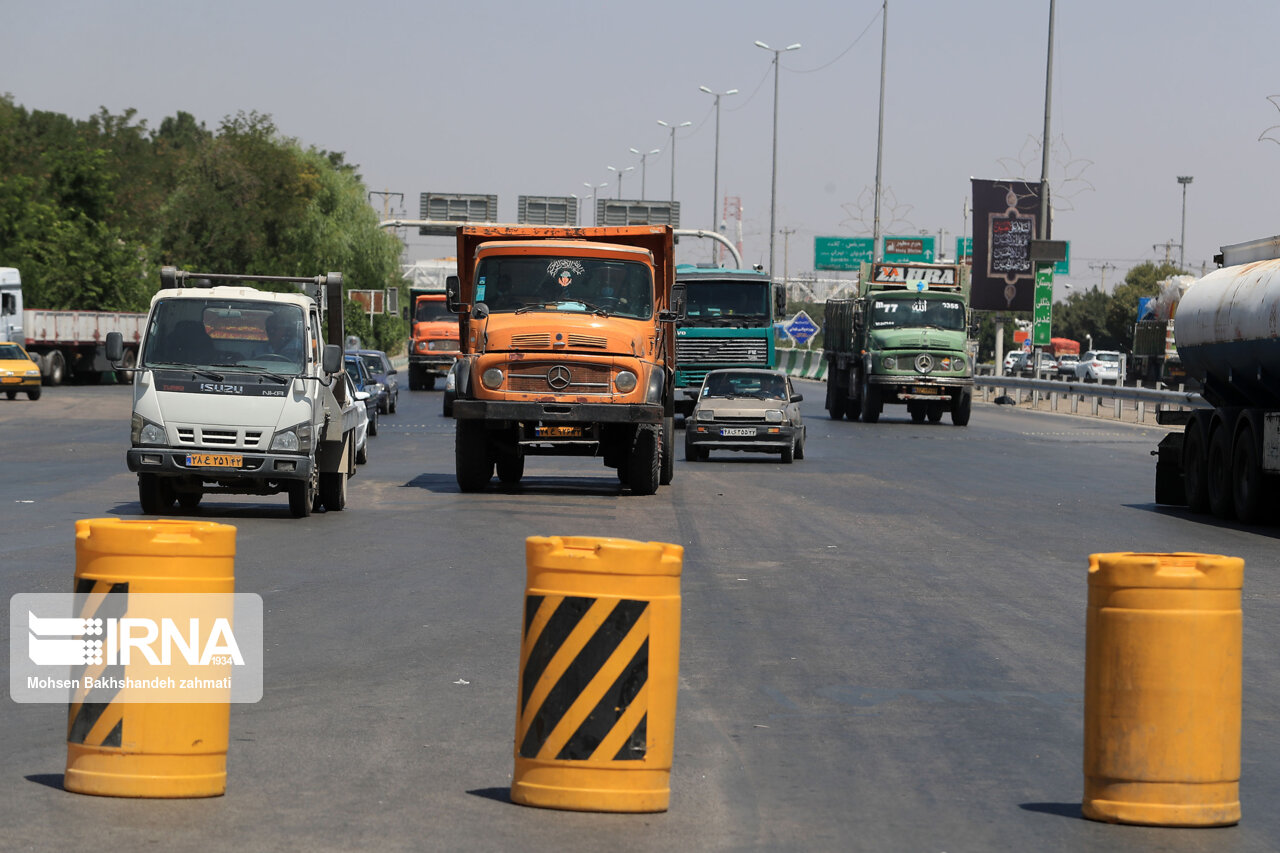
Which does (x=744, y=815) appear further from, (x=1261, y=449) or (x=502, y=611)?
(x=1261, y=449)

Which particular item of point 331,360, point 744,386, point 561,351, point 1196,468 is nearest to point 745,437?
point 744,386

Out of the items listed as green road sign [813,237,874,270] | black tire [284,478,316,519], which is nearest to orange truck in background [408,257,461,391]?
black tire [284,478,316,519]

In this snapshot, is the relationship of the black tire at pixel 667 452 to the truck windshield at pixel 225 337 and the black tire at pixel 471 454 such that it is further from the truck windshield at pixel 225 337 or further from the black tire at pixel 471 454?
the truck windshield at pixel 225 337

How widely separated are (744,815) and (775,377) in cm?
2318

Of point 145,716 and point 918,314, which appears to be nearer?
point 145,716

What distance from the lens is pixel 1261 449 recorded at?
1905cm

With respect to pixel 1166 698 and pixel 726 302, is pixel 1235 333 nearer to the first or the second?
pixel 1166 698

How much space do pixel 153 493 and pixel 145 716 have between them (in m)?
11.0

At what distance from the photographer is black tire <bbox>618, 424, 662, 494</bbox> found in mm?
20641

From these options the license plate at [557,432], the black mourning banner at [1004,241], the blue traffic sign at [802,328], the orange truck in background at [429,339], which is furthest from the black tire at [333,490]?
the blue traffic sign at [802,328]

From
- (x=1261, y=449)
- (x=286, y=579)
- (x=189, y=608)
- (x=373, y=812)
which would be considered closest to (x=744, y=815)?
(x=373, y=812)

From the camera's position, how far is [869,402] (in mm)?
41906

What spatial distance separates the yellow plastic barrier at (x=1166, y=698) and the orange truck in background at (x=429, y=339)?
50977 mm

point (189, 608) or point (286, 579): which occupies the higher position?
point (189, 608)
